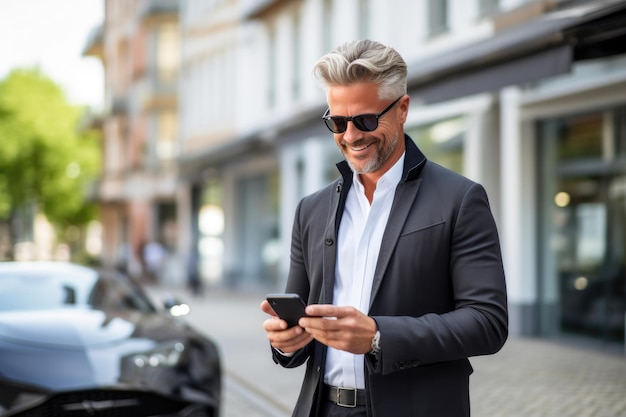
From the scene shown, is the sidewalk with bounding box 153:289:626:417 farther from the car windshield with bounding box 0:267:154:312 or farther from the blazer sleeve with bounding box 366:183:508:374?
the blazer sleeve with bounding box 366:183:508:374

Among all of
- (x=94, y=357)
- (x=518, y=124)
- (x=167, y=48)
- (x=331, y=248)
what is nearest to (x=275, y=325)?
(x=331, y=248)

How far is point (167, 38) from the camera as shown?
133 feet

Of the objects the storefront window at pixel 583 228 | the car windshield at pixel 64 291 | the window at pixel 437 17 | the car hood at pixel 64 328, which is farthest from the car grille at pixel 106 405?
the window at pixel 437 17

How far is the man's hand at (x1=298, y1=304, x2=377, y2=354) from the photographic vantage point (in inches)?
82.4

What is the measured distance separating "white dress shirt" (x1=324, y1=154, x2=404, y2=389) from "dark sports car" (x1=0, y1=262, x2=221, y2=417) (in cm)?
376

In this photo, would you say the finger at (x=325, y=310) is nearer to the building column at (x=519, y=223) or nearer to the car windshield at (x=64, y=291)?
the car windshield at (x=64, y=291)

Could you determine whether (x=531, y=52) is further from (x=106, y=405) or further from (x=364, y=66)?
(x=364, y=66)

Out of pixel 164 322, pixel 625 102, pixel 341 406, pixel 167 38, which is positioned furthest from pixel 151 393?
pixel 167 38

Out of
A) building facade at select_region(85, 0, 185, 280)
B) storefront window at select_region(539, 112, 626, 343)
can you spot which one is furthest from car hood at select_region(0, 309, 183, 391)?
building facade at select_region(85, 0, 185, 280)

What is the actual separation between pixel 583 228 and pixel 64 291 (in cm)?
800

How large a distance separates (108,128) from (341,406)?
47.1 meters

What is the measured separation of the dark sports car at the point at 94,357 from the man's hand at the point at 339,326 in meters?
4.08

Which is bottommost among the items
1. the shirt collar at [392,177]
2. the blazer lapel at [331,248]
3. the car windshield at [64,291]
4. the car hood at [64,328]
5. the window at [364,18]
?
the car hood at [64,328]

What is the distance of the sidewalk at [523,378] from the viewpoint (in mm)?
8031
